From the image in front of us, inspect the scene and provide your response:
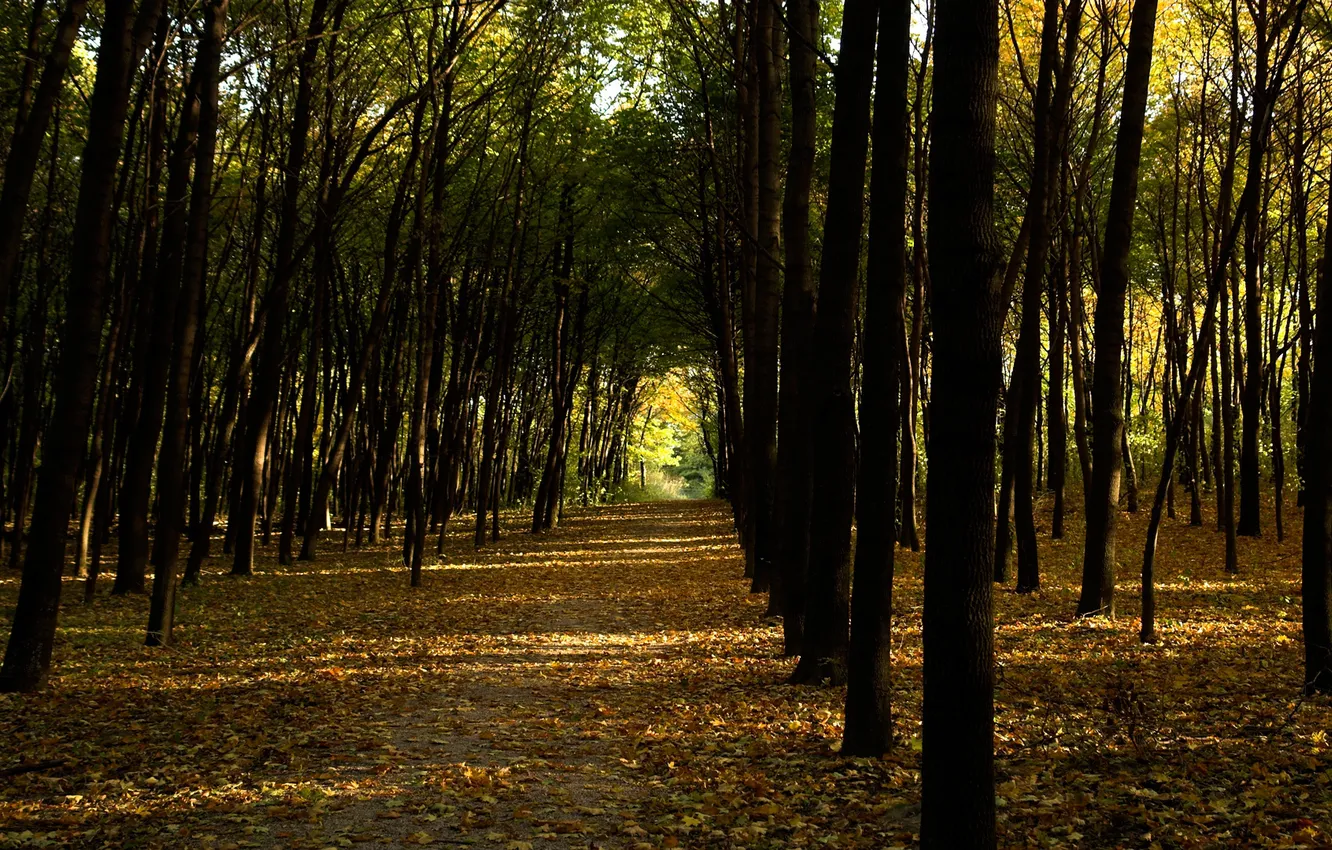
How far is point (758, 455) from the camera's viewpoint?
14117 millimetres

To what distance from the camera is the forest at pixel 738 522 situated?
4777 mm

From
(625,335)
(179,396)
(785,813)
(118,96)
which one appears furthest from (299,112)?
(625,335)

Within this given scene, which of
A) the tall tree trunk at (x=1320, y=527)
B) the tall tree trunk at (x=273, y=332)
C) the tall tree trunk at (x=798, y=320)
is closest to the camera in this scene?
the tall tree trunk at (x=1320, y=527)

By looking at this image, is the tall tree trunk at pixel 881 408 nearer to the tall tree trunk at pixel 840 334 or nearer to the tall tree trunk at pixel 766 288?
the tall tree trunk at pixel 840 334

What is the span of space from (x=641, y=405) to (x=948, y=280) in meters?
59.1

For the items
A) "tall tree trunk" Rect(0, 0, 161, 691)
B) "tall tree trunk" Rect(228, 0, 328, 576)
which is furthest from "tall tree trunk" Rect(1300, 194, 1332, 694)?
"tall tree trunk" Rect(228, 0, 328, 576)

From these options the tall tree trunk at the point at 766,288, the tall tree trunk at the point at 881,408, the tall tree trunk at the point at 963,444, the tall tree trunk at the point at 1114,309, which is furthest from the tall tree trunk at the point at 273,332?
the tall tree trunk at the point at 963,444

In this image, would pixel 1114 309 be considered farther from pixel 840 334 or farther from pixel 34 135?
pixel 34 135

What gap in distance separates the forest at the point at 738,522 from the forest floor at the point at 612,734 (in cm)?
5

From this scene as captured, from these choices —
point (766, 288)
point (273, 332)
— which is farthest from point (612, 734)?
point (273, 332)

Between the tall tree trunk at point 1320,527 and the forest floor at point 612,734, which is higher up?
the tall tree trunk at point 1320,527

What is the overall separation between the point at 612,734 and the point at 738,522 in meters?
16.5

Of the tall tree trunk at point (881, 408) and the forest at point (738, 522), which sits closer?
the forest at point (738, 522)

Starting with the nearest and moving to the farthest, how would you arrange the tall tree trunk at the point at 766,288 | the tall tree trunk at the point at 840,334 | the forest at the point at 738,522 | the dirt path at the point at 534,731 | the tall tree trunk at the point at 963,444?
the tall tree trunk at the point at 963,444 < the forest at the point at 738,522 < the dirt path at the point at 534,731 < the tall tree trunk at the point at 840,334 < the tall tree trunk at the point at 766,288
